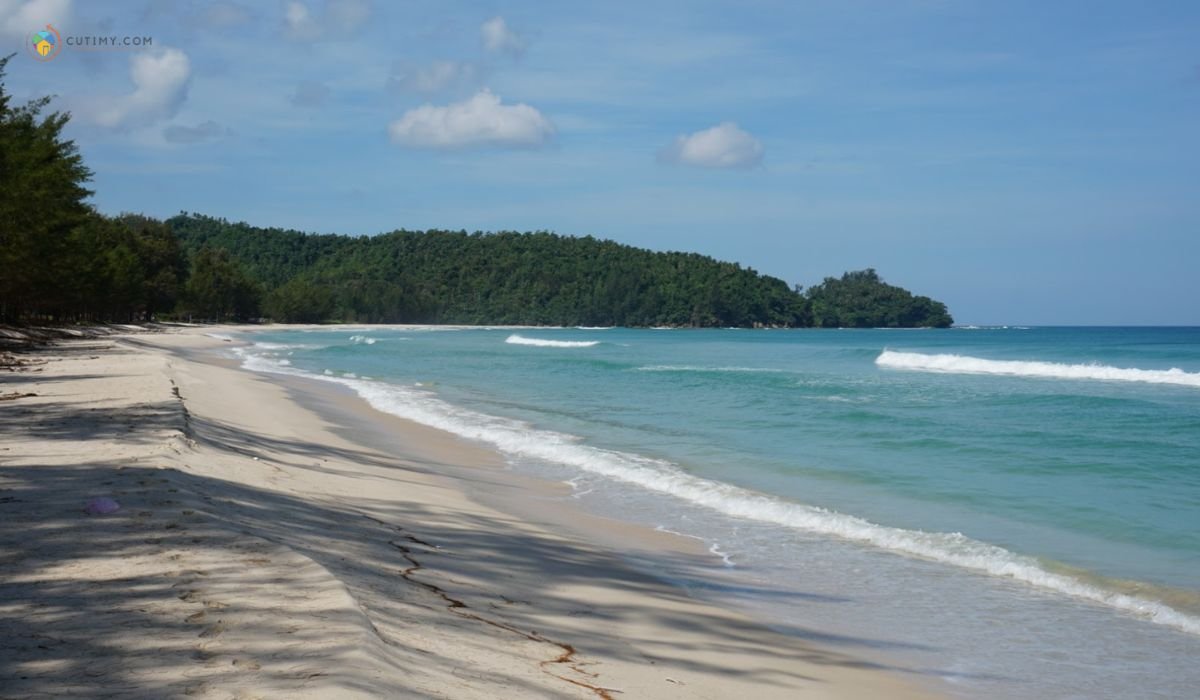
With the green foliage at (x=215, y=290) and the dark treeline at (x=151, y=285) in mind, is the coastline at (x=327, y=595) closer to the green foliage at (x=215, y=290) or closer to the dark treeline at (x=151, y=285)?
A: the dark treeline at (x=151, y=285)

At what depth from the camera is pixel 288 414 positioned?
19219 mm

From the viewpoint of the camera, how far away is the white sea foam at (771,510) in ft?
25.7

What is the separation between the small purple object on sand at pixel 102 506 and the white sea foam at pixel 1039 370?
118 feet

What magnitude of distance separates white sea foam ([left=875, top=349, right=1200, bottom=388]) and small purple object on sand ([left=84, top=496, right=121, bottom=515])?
36110mm

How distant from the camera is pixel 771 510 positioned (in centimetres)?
1088

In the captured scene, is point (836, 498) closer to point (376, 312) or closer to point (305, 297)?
point (305, 297)

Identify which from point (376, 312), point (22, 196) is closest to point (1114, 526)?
point (22, 196)

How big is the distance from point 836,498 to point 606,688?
777 centimetres

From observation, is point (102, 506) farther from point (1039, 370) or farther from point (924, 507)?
point (1039, 370)

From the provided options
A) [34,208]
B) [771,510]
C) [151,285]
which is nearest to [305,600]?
[771,510]

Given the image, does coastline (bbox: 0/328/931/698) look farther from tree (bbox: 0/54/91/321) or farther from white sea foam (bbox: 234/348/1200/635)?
tree (bbox: 0/54/91/321)

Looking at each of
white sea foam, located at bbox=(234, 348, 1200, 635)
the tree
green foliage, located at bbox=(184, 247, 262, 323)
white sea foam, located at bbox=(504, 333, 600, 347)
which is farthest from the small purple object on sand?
green foliage, located at bbox=(184, 247, 262, 323)

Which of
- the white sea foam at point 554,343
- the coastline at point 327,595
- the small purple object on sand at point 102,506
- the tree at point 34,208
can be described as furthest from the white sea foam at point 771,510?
the white sea foam at point 554,343

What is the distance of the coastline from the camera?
4172 millimetres
